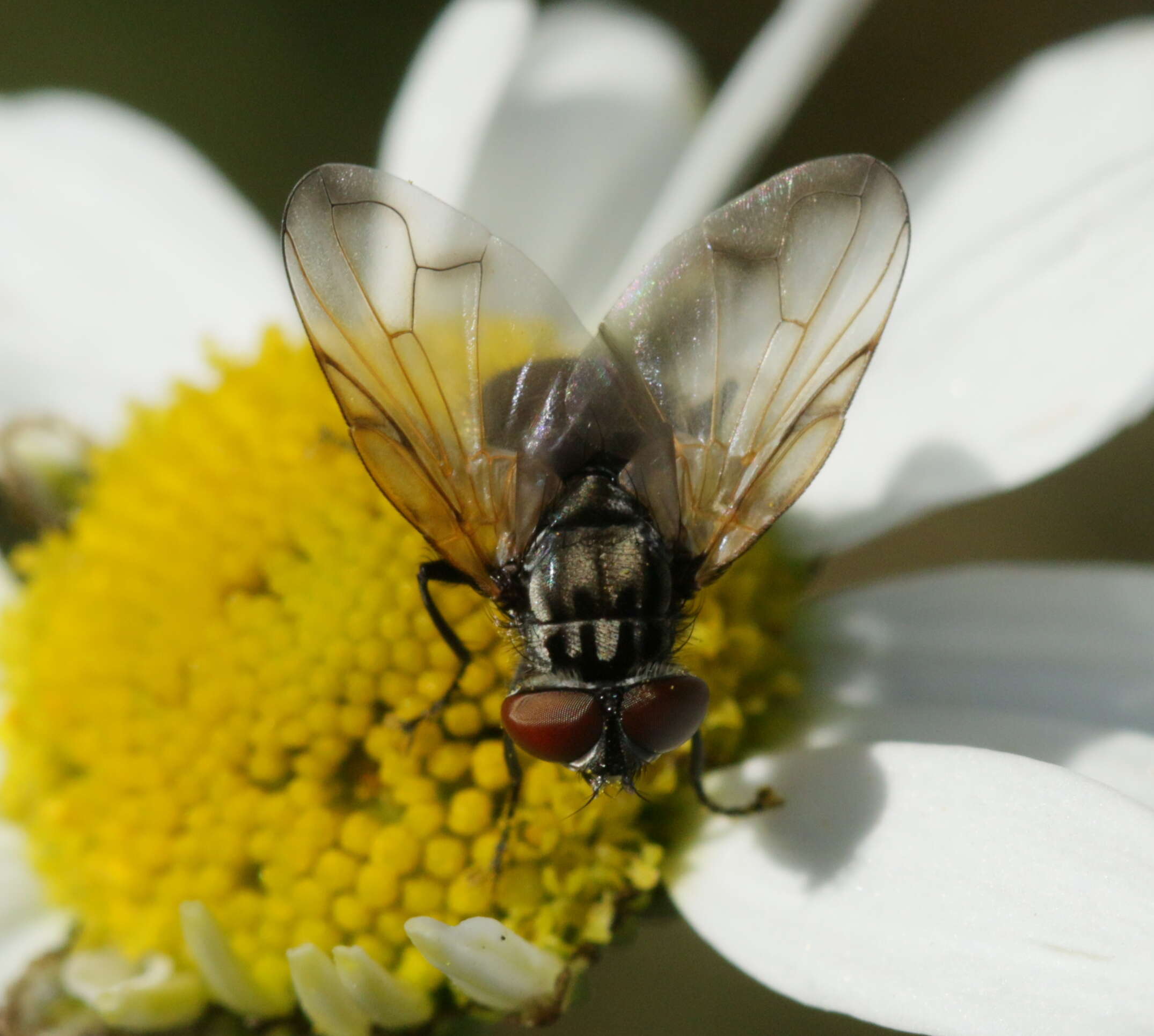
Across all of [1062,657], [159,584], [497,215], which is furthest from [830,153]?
[159,584]

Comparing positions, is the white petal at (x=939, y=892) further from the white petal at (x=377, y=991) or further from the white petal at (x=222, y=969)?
the white petal at (x=222, y=969)

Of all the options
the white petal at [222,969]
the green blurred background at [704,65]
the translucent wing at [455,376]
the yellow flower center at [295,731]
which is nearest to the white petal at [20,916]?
the yellow flower center at [295,731]

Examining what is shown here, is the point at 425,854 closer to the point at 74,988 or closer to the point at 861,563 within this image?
the point at 74,988

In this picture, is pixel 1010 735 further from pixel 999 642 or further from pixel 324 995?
pixel 324 995

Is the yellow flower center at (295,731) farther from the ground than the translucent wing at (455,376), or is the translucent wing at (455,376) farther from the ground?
the translucent wing at (455,376)

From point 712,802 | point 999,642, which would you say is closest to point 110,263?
point 712,802

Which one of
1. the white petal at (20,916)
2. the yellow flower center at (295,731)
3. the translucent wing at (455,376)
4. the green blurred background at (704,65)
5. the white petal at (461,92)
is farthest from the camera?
the green blurred background at (704,65)
